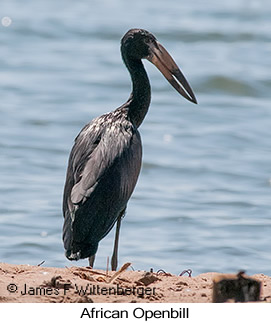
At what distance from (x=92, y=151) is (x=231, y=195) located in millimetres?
5788

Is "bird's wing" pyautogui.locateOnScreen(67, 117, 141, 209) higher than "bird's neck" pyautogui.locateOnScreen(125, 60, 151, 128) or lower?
lower

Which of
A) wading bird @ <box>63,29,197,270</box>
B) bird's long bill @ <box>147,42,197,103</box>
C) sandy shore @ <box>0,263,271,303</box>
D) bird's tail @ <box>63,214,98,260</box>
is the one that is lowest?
sandy shore @ <box>0,263,271,303</box>

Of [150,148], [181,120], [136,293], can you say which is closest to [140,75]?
[136,293]

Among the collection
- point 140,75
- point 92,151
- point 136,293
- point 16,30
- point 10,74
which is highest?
point 16,30

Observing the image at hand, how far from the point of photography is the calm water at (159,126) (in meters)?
11.7

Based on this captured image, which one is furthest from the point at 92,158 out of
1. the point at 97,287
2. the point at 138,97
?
the point at 97,287

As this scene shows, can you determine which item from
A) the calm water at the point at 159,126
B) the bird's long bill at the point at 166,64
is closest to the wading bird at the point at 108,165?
the bird's long bill at the point at 166,64

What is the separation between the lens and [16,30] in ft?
84.6

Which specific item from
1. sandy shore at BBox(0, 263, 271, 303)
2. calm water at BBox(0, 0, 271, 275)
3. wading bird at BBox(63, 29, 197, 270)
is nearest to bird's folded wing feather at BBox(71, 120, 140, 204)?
wading bird at BBox(63, 29, 197, 270)

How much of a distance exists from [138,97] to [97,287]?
2818 mm

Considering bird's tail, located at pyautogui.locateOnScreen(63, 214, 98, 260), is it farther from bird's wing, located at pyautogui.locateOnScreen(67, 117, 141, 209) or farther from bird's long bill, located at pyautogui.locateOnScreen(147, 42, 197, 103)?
bird's long bill, located at pyautogui.locateOnScreen(147, 42, 197, 103)

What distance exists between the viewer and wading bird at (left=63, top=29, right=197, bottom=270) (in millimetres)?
7629

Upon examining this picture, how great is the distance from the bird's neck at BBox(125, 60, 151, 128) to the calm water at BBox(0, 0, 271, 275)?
2.34 metres

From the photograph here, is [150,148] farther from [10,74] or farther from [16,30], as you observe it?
[16,30]
